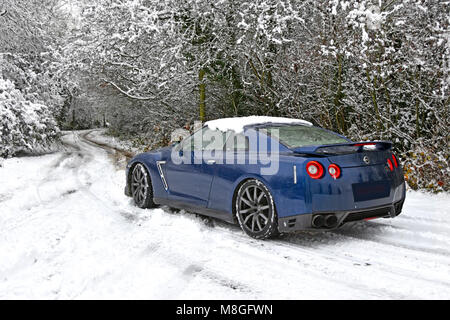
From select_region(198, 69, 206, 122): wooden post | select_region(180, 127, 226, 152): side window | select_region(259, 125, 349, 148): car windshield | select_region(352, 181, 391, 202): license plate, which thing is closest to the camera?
select_region(352, 181, 391, 202): license plate

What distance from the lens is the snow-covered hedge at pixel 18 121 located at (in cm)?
1487

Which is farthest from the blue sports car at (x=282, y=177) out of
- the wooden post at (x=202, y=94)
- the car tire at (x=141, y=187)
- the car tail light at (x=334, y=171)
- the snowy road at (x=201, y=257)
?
the wooden post at (x=202, y=94)

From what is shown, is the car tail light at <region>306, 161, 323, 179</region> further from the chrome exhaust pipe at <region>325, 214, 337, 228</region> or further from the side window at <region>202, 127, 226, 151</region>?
the side window at <region>202, 127, 226, 151</region>

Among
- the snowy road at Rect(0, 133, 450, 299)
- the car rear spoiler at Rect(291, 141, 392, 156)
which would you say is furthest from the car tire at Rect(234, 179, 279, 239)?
the car rear spoiler at Rect(291, 141, 392, 156)

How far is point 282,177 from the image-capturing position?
15.3 feet

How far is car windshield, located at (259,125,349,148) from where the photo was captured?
16.8 ft

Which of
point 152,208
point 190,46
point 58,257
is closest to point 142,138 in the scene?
point 190,46

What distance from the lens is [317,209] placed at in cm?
448

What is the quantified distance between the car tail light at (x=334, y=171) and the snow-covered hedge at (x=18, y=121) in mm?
12947

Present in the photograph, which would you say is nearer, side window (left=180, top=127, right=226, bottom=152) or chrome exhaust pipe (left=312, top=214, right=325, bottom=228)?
chrome exhaust pipe (left=312, top=214, right=325, bottom=228)

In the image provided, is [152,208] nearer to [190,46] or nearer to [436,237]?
[436,237]

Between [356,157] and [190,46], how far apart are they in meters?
8.71

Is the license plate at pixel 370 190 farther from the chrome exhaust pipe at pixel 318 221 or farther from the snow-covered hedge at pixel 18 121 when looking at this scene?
the snow-covered hedge at pixel 18 121

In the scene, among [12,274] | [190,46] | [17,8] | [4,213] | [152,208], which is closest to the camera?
[12,274]
